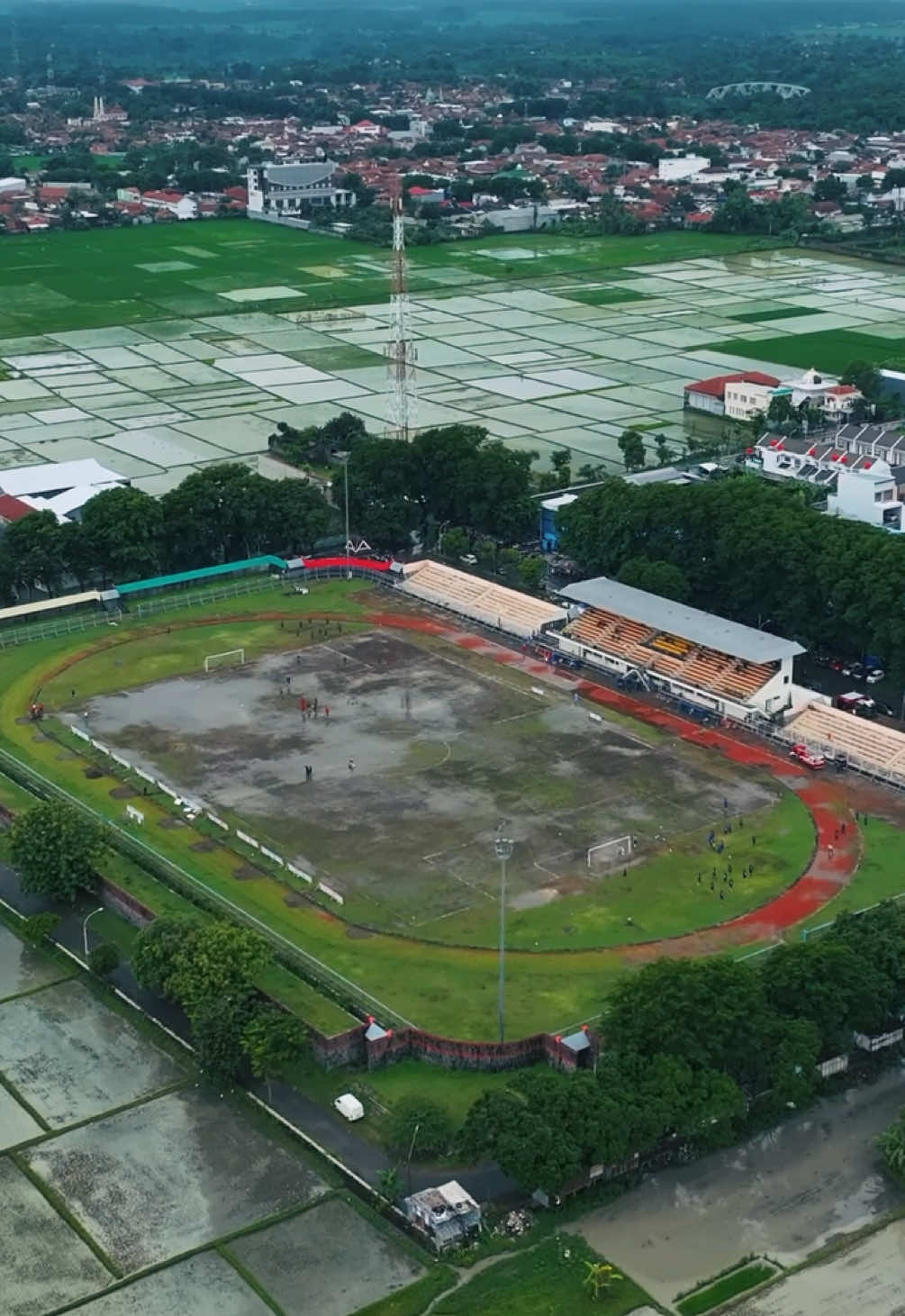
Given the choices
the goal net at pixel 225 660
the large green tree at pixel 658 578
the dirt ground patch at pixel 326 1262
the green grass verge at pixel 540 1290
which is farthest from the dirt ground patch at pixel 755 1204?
the goal net at pixel 225 660

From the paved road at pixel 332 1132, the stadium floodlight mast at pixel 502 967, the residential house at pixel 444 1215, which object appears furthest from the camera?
the stadium floodlight mast at pixel 502 967

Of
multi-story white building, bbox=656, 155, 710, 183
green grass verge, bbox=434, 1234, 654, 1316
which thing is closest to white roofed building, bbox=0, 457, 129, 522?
green grass verge, bbox=434, 1234, 654, 1316

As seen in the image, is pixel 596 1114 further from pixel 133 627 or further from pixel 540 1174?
pixel 133 627

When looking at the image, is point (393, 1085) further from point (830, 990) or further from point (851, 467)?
point (851, 467)

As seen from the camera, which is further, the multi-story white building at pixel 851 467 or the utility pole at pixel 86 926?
the multi-story white building at pixel 851 467

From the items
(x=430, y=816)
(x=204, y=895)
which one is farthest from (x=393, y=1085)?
(x=430, y=816)

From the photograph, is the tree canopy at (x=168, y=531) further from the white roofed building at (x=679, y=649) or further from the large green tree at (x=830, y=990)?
the large green tree at (x=830, y=990)

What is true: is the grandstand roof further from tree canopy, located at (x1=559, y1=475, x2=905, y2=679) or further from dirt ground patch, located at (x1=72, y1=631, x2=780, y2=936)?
dirt ground patch, located at (x1=72, y1=631, x2=780, y2=936)

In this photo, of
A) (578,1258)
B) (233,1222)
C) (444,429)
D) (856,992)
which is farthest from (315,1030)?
(444,429)
